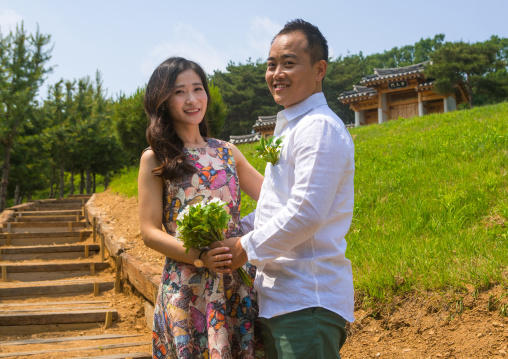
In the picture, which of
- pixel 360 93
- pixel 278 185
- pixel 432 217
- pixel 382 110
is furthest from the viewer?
pixel 360 93

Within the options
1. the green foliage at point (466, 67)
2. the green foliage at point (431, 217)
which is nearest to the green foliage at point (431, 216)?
the green foliage at point (431, 217)

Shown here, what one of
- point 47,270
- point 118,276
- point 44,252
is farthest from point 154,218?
point 44,252

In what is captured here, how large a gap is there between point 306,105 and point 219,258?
66 centimetres

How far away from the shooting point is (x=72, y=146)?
2308cm

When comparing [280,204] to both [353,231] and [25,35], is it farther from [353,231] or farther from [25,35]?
[25,35]

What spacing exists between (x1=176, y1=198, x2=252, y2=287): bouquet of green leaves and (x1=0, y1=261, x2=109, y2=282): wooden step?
5.79 meters

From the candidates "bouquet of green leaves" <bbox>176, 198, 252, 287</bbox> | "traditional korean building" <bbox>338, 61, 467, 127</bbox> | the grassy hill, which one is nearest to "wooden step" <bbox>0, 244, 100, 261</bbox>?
the grassy hill

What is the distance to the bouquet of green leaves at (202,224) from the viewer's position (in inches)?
66.1

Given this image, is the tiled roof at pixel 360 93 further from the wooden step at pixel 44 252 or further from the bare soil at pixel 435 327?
the bare soil at pixel 435 327

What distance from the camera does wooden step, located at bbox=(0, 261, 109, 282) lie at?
22.3 feet

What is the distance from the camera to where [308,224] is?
4.78ft

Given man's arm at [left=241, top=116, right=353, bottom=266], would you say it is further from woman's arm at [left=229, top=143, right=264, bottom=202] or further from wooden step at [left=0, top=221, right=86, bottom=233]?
wooden step at [left=0, top=221, right=86, bottom=233]

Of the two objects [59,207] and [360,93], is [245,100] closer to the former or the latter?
[360,93]

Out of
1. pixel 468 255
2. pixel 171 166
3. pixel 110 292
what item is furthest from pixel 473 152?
pixel 171 166
